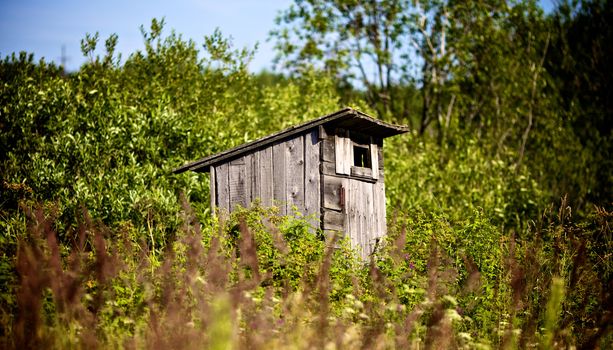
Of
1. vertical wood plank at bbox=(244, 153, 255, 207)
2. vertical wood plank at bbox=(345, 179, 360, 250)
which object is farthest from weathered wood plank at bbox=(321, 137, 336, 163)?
vertical wood plank at bbox=(244, 153, 255, 207)

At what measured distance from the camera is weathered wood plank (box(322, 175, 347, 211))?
332 inches

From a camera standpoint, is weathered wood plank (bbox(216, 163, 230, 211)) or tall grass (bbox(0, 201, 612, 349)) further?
weathered wood plank (bbox(216, 163, 230, 211))

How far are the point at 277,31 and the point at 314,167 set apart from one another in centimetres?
1589

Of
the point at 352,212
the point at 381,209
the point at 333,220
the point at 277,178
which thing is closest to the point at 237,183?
the point at 277,178

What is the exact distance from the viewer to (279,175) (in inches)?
346

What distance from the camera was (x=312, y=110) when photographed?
57.1 feet

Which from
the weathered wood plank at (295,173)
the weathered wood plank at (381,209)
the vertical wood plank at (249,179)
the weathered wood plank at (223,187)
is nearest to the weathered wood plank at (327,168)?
the weathered wood plank at (295,173)

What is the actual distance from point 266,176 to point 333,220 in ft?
4.19

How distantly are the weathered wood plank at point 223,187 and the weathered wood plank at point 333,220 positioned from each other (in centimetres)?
181

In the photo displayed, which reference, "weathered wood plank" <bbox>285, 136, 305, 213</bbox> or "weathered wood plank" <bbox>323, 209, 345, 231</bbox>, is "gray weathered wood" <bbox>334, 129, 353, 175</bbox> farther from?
"weathered wood plank" <bbox>323, 209, 345, 231</bbox>

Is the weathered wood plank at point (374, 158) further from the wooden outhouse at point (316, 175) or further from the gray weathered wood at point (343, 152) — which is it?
the gray weathered wood at point (343, 152)

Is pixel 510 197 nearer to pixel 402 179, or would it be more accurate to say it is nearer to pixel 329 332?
pixel 402 179

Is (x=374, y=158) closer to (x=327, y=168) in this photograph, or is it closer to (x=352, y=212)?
(x=352, y=212)

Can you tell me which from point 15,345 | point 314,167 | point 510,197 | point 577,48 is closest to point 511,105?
point 577,48
